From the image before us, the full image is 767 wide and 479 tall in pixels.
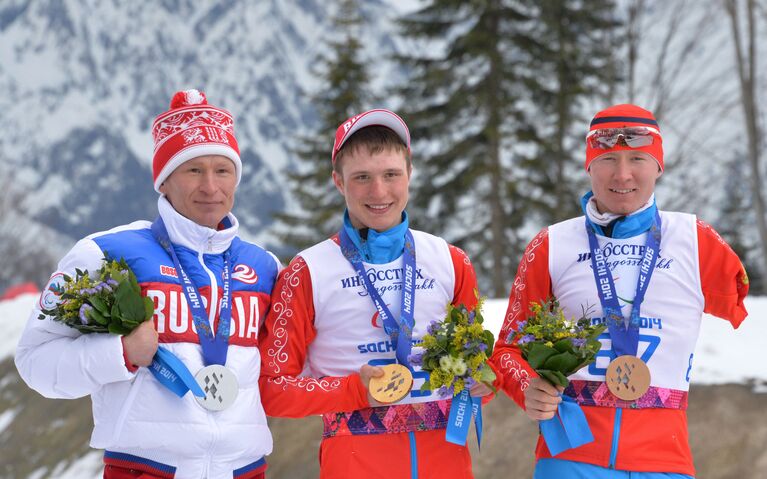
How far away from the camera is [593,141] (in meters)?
3.68

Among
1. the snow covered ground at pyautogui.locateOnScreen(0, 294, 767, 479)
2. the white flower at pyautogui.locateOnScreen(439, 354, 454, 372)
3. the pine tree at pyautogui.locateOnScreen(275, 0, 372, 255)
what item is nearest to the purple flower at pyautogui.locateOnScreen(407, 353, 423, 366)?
the white flower at pyautogui.locateOnScreen(439, 354, 454, 372)

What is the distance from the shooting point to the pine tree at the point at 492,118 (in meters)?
21.9

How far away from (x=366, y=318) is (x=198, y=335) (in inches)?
30.1

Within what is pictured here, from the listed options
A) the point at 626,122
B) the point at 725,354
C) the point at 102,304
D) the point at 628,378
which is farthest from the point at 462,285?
the point at 725,354

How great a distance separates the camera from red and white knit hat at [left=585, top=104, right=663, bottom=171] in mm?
3592

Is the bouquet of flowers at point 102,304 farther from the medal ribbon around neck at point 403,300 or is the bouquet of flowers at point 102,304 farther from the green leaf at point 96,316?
the medal ribbon around neck at point 403,300

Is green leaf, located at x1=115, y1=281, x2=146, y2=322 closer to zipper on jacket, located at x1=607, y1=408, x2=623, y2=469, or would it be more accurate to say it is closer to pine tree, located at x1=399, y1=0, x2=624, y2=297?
zipper on jacket, located at x1=607, y1=408, x2=623, y2=469

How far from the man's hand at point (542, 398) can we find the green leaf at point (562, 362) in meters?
0.14

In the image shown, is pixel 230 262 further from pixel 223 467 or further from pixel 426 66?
pixel 426 66

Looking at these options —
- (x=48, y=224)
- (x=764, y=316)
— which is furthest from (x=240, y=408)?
(x=48, y=224)

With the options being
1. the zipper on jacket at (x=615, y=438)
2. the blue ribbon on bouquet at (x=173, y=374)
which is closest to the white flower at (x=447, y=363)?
the zipper on jacket at (x=615, y=438)

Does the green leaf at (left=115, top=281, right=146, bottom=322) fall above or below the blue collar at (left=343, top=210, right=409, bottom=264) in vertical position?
below

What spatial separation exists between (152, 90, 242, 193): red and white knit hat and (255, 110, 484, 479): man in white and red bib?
56 cm

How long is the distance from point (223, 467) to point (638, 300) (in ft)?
6.58
